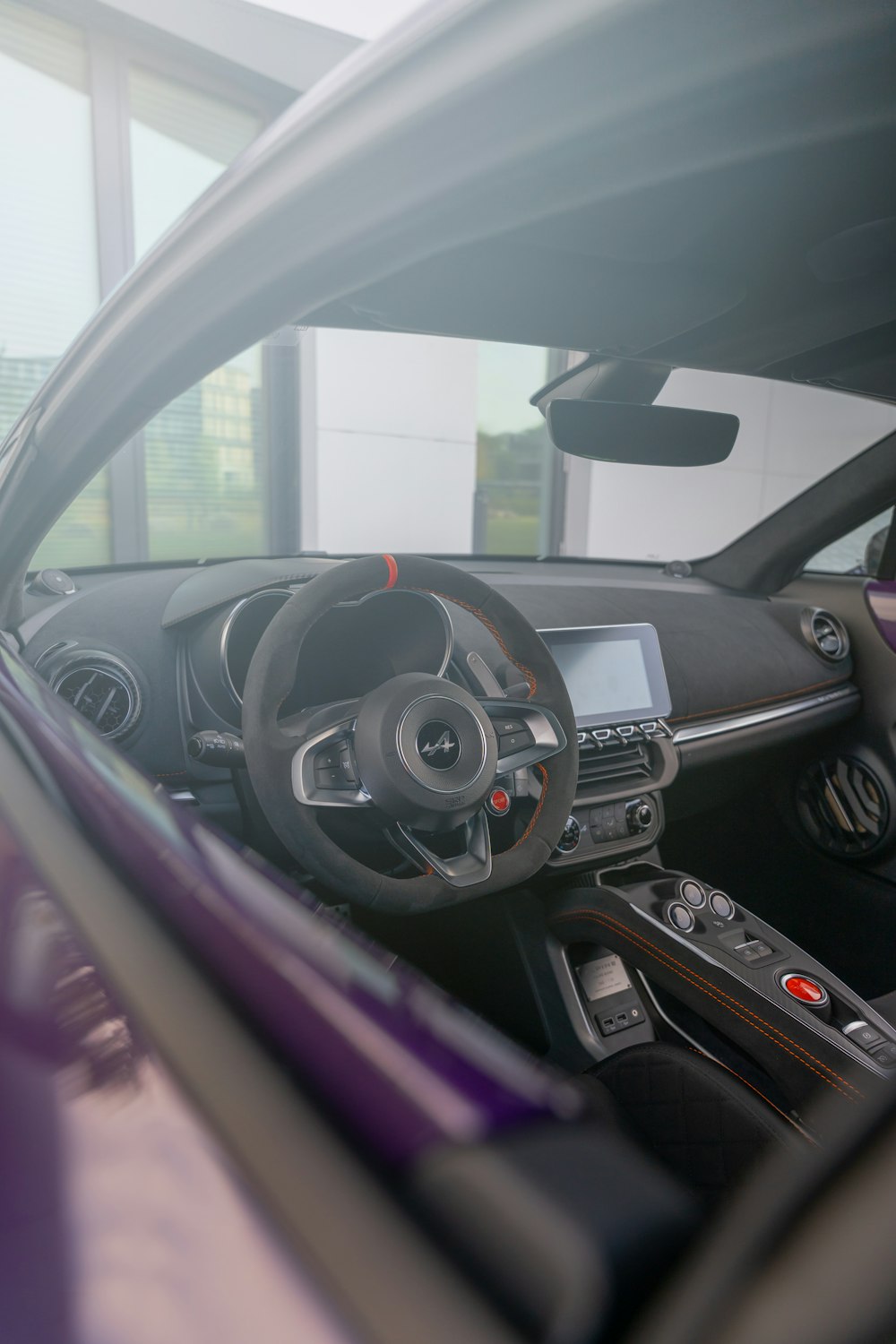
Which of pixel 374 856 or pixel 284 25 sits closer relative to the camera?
pixel 374 856

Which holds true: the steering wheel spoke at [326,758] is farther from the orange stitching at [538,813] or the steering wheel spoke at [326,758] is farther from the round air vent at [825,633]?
the round air vent at [825,633]

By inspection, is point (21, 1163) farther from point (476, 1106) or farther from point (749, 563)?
point (749, 563)

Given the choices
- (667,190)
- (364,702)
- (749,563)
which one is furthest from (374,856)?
(749,563)

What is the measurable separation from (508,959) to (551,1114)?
197 cm

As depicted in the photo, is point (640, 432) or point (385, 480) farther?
point (385, 480)

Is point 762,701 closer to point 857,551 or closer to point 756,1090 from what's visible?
point 857,551

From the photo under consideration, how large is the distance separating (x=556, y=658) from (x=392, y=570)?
828mm

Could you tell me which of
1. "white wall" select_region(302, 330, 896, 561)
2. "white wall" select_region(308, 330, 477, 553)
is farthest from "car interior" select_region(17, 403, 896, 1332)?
"white wall" select_region(308, 330, 477, 553)

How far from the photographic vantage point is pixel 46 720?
0.82m

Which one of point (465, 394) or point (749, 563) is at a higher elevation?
point (465, 394)

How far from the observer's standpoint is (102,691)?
180 centimetres

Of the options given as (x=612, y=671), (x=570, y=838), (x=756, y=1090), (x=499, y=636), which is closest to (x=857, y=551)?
(x=612, y=671)

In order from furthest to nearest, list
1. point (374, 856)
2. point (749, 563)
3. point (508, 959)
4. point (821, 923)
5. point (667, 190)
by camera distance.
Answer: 1. point (749, 563)
2. point (821, 923)
3. point (508, 959)
4. point (374, 856)
5. point (667, 190)

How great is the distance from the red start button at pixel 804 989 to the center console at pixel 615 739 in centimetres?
55
